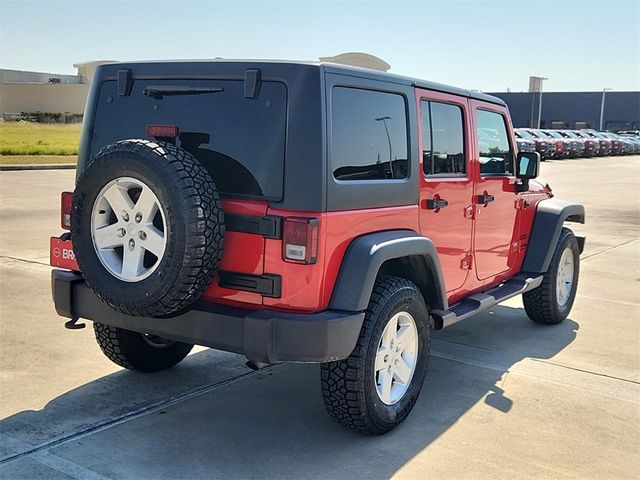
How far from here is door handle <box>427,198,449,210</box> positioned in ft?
14.3

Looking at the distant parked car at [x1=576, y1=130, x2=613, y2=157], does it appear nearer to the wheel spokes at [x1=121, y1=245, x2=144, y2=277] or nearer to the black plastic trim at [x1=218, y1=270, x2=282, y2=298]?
the black plastic trim at [x1=218, y1=270, x2=282, y2=298]

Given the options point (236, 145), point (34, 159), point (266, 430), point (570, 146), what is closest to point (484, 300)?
point (266, 430)

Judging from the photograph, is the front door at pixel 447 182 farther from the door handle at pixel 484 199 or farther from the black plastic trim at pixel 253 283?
the black plastic trim at pixel 253 283

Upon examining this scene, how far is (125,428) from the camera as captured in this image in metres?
3.92

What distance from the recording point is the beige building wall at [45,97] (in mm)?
87000

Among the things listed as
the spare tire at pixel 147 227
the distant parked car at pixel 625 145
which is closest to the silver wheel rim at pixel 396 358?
the spare tire at pixel 147 227

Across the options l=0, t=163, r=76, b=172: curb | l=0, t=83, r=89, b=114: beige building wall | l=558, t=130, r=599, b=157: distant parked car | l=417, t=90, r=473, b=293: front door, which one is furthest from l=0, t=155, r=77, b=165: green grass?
l=0, t=83, r=89, b=114: beige building wall

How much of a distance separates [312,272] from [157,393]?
1.60 metres

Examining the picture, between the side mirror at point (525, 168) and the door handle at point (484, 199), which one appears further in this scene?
the side mirror at point (525, 168)

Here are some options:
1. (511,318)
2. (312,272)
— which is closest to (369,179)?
(312,272)

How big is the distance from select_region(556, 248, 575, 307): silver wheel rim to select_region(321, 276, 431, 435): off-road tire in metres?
2.94

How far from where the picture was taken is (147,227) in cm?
346

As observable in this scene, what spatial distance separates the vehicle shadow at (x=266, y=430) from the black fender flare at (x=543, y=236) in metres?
1.05

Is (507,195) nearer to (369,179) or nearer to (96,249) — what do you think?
(369,179)
